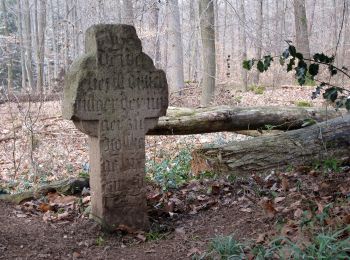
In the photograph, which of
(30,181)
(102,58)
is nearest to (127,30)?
(102,58)

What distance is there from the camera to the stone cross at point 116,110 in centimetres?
430

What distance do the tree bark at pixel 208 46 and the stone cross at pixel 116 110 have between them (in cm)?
729

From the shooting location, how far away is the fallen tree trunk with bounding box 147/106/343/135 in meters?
6.87

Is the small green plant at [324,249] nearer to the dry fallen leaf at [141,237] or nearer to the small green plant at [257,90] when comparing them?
the dry fallen leaf at [141,237]

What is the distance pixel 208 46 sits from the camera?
12.0 meters

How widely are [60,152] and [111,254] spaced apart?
17.1ft

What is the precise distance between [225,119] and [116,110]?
2.84m

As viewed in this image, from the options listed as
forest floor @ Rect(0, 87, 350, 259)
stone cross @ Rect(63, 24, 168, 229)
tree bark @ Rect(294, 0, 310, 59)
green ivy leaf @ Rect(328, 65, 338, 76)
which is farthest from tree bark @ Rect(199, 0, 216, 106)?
green ivy leaf @ Rect(328, 65, 338, 76)

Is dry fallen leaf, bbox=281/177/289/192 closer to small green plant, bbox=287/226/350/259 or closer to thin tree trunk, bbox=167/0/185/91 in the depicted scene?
small green plant, bbox=287/226/350/259

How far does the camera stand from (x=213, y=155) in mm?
5785

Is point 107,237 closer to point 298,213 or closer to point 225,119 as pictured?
point 298,213

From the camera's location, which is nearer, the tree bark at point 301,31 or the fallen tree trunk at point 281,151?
the fallen tree trunk at point 281,151

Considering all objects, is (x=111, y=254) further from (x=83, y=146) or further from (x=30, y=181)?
(x=83, y=146)

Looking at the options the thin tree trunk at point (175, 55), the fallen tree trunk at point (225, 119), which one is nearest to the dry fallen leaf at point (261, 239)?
the fallen tree trunk at point (225, 119)
